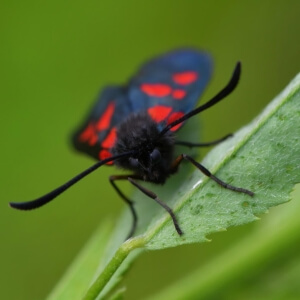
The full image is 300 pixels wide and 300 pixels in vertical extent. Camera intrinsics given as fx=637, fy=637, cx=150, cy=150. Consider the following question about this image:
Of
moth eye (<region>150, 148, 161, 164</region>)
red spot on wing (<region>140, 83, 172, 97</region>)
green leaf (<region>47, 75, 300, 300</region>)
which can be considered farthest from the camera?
red spot on wing (<region>140, 83, 172, 97</region>)

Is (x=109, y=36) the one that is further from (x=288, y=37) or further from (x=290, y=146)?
(x=290, y=146)

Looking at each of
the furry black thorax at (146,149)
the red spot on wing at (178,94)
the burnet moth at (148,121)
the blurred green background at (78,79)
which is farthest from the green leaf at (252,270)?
the blurred green background at (78,79)

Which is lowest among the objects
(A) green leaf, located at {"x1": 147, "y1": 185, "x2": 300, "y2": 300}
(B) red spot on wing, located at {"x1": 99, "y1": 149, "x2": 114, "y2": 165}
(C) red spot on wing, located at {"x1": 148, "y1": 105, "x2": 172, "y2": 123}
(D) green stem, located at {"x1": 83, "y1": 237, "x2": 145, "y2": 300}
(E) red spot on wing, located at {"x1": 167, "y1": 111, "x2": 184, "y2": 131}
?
(A) green leaf, located at {"x1": 147, "y1": 185, "x2": 300, "y2": 300}

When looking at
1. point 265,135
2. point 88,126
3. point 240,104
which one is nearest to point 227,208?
point 265,135

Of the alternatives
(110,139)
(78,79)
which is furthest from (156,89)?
(78,79)

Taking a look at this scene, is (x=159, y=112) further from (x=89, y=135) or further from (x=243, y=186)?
(x=243, y=186)

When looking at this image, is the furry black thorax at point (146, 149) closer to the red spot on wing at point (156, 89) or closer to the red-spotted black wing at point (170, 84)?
the red-spotted black wing at point (170, 84)

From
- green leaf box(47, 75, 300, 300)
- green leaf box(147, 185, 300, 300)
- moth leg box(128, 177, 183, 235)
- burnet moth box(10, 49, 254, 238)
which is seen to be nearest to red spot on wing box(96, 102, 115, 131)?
Result: burnet moth box(10, 49, 254, 238)

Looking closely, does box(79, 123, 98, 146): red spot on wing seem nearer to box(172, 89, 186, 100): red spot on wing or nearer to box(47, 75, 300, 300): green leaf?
box(172, 89, 186, 100): red spot on wing
